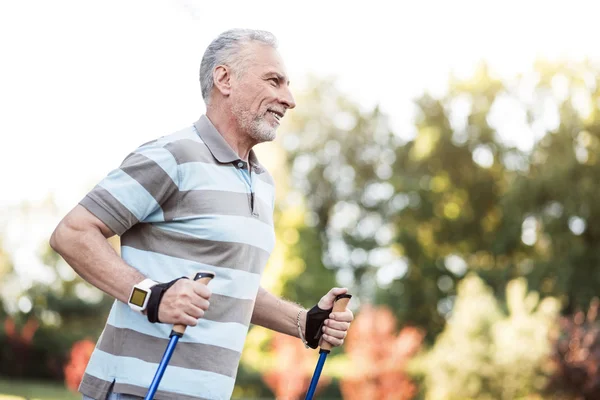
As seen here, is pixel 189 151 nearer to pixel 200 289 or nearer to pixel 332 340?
pixel 200 289

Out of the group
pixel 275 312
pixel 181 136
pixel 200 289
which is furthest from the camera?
pixel 275 312

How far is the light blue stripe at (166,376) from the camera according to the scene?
240 centimetres

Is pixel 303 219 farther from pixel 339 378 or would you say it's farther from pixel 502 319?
pixel 502 319

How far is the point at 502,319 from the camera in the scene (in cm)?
1730

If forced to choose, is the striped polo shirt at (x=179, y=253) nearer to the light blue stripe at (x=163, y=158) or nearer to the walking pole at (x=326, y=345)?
the light blue stripe at (x=163, y=158)

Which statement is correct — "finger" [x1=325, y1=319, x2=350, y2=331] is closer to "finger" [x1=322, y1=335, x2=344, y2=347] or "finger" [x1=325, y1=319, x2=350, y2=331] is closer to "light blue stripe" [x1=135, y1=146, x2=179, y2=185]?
"finger" [x1=322, y1=335, x2=344, y2=347]

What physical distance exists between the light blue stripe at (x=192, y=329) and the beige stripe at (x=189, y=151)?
46 cm

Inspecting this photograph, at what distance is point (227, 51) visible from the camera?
9.25ft

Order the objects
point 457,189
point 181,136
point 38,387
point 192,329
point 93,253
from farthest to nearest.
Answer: point 457,189, point 38,387, point 181,136, point 192,329, point 93,253

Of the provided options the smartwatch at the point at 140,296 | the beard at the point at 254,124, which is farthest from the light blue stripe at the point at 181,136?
the smartwatch at the point at 140,296

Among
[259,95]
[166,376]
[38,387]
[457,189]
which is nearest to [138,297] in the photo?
[166,376]

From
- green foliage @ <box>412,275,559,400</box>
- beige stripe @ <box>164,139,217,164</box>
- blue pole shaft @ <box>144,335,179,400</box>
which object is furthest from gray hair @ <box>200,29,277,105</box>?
green foliage @ <box>412,275,559,400</box>

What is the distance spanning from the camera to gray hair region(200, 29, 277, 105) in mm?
2797

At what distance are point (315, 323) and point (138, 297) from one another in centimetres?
76
